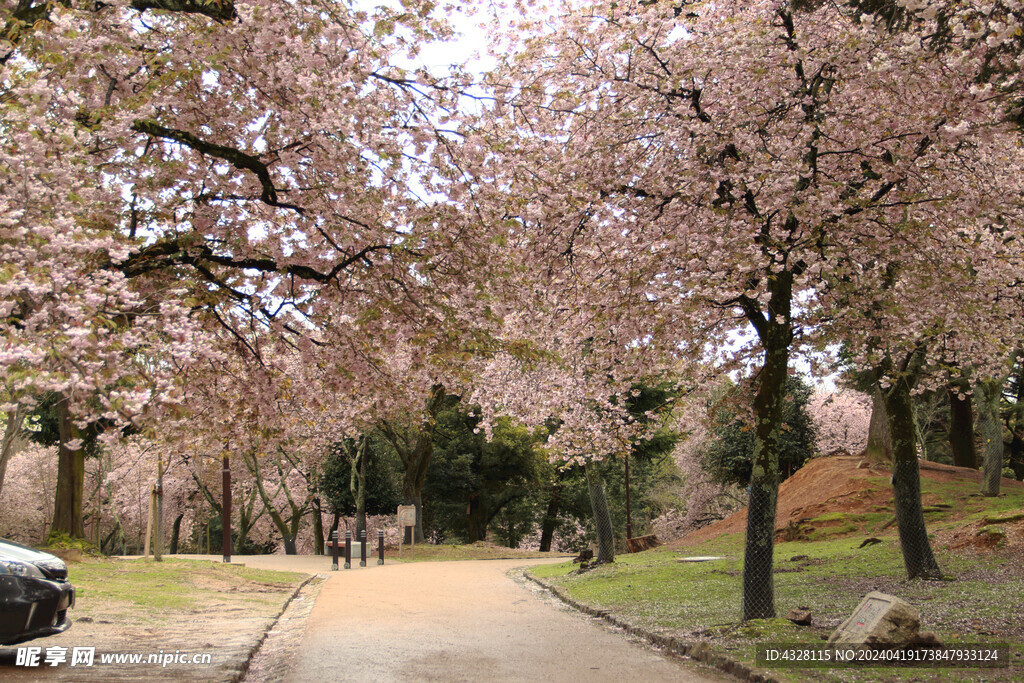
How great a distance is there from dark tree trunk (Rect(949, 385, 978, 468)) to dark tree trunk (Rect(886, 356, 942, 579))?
14814 millimetres

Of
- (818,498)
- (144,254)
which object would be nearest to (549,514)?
(818,498)

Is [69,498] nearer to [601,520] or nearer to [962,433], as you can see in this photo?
[601,520]

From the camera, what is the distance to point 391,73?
24.7 feet

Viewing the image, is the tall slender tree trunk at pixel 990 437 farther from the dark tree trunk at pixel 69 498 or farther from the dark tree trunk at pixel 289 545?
the dark tree trunk at pixel 289 545

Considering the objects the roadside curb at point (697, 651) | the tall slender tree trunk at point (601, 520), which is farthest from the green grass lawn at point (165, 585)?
the tall slender tree trunk at point (601, 520)

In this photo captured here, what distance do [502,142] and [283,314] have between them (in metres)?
3.45

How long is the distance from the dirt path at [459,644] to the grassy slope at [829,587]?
950 mm

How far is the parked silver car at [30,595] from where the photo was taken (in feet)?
20.6

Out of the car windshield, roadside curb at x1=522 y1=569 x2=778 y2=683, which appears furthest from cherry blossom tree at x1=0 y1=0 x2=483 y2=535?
roadside curb at x1=522 y1=569 x2=778 y2=683

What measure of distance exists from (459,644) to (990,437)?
1619 cm

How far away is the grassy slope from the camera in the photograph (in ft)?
27.7

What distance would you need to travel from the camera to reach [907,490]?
12539 mm

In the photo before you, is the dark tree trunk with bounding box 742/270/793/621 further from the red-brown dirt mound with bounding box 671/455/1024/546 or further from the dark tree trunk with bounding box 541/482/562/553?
the dark tree trunk with bounding box 541/482/562/553

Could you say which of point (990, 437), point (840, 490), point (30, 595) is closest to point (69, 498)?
point (30, 595)
